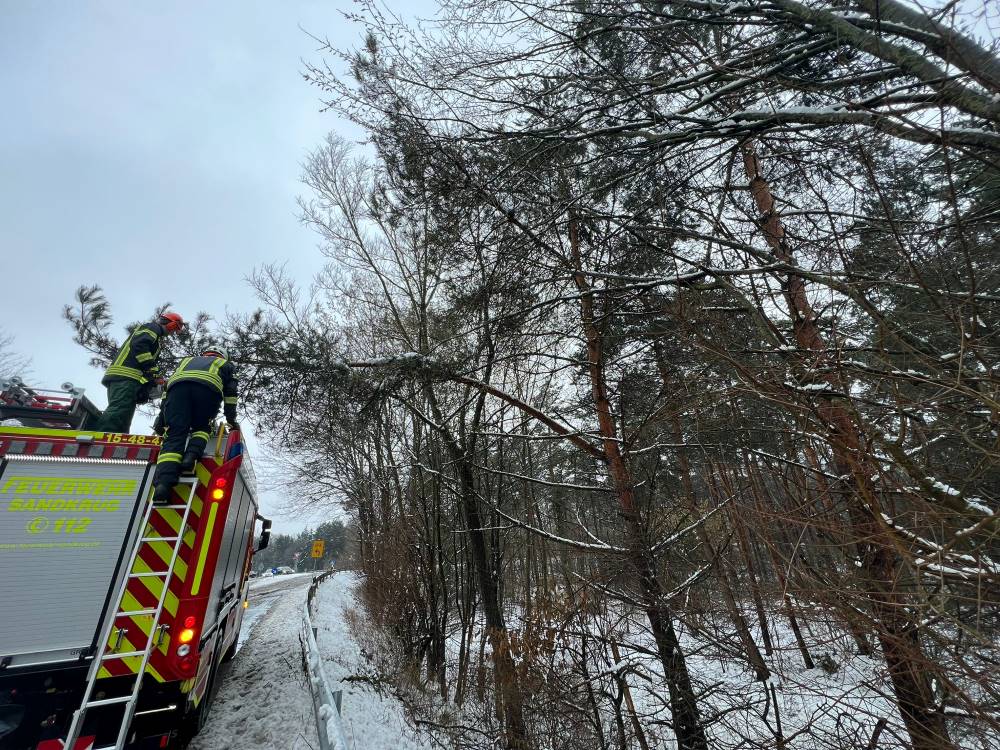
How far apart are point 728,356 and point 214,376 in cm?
443

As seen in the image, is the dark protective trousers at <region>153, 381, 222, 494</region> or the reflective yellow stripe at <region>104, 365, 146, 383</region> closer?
the dark protective trousers at <region>153, 381, 222, 494</region>

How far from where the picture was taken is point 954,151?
209cm

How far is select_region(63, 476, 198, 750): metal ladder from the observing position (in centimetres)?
298

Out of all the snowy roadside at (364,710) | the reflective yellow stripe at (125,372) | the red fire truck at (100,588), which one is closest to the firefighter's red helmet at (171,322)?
the reflective yellow stripe at (125,372)

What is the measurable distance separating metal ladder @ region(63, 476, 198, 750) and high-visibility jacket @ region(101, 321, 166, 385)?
5.53 feet

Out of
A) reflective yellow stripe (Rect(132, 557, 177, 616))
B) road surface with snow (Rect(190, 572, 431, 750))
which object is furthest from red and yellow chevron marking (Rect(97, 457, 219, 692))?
road surface with snow (Rect(190, 572, 431, 750))

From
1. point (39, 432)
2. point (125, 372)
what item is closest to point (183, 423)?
point (39, 432)

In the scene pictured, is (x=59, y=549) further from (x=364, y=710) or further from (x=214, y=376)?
(x=364, y=710)

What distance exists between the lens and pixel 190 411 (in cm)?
392

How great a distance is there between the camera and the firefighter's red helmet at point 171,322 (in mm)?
4844

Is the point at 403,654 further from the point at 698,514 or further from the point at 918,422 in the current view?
the point at 918,422

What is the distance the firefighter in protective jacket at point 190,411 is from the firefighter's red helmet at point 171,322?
1048 mm

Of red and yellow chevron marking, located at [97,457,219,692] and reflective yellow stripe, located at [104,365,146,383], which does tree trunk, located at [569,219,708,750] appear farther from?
reflective yellow stripe, located at [104,365,146,383]

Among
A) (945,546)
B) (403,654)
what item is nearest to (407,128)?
(945,546)
